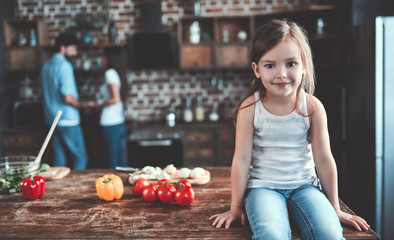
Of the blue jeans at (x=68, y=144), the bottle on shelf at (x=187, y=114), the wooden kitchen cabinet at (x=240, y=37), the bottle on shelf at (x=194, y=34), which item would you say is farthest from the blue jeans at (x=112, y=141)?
the bottle on shelf at (x=194, y=34)

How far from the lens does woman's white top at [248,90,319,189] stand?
1.53m

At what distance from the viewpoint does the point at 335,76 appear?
3941mm

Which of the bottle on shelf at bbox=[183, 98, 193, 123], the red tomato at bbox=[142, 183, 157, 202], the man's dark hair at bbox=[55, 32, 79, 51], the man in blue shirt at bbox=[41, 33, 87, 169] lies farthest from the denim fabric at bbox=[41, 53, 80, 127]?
the red tomato at bbox=[142, 183, 157, 202]

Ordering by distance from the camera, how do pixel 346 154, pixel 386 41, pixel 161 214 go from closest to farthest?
1. pixel 161 214
2. pixel 386 41
3. pixel 346 154

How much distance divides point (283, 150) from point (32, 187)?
117 centimetres

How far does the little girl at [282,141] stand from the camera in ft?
4.64

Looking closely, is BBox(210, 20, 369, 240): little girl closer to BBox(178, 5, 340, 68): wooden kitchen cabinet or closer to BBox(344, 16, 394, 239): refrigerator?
BBox(344, 16, 394, 239): refrigerator

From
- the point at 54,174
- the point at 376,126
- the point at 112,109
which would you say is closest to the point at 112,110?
the point at 112,109

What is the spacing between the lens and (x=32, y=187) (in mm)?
1617

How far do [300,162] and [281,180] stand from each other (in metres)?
0.12

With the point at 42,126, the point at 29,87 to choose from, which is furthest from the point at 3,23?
the point at 42,126

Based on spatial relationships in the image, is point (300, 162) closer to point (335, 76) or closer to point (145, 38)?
point (335, 76)

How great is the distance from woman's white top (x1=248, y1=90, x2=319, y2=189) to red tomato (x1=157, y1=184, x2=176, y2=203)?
349 mm

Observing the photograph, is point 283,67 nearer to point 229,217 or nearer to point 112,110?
point 229,217
